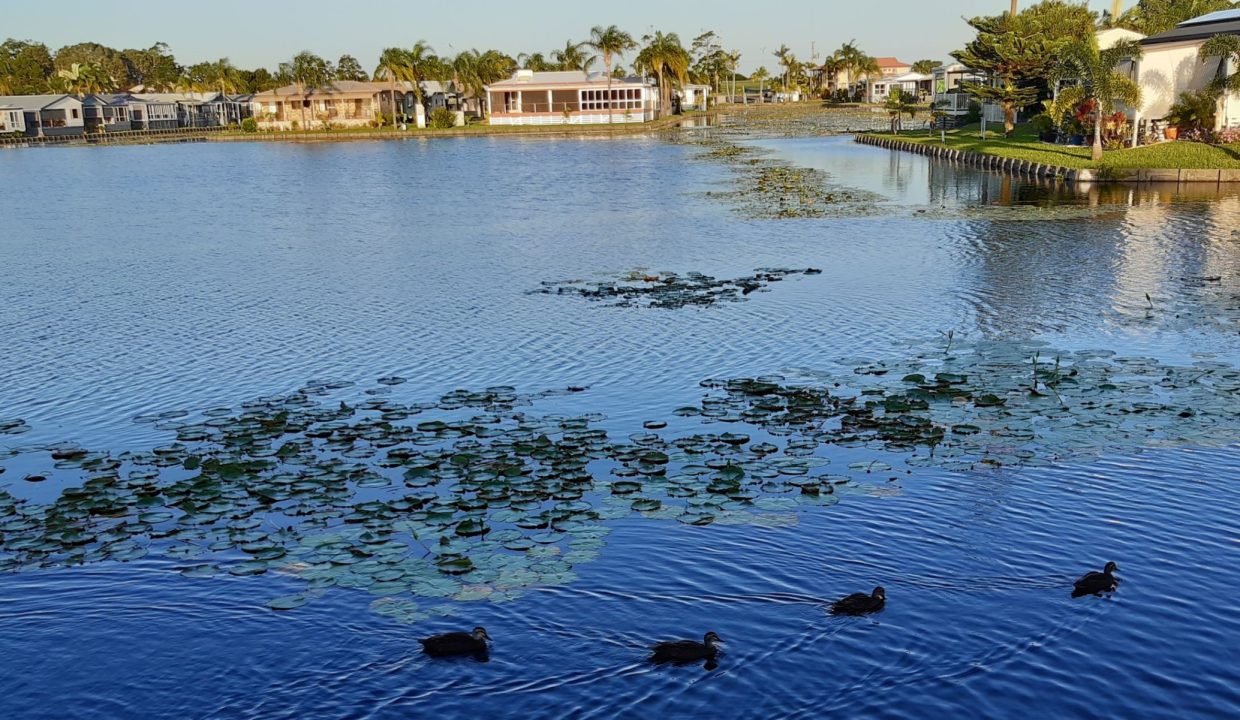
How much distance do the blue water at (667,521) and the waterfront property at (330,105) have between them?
3549 inches

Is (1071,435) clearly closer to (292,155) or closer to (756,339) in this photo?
(756,339)

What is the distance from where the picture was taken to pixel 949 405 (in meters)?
15.6

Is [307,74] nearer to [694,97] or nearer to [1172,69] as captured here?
[694,97]

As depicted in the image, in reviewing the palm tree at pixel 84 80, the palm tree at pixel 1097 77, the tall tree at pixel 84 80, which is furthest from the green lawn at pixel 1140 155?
the tall tree at pixel 84 80

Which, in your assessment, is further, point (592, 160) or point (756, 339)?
point (592, 160)

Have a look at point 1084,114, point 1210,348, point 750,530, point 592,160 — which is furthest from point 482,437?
point 592,160

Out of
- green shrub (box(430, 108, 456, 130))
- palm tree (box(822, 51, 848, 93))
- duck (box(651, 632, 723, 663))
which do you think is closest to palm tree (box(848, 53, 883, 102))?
palm tree (box(822, 51, 848, 93))

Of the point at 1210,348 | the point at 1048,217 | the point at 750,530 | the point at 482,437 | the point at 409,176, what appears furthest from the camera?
the point at 409,176

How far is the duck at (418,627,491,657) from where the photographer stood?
909 centimetres

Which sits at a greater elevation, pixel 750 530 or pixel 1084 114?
pixel 1084 114

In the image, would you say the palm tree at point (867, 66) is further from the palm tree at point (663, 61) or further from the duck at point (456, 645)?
the duck at point (456, 645)

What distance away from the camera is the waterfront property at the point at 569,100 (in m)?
125

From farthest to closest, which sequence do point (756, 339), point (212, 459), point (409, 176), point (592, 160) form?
point (592, 160) < point (409, 176) < point (756, 339) < point (212, 459)

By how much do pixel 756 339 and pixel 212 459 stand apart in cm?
1026
